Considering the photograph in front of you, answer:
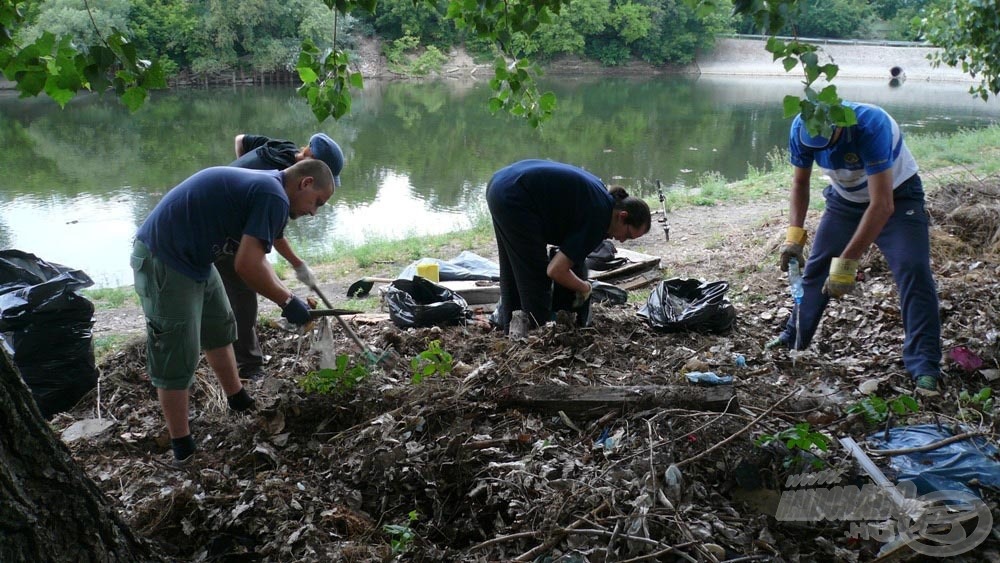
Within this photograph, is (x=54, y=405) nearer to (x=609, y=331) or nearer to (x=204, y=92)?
(x=609, y=331)

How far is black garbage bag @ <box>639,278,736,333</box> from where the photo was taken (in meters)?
4.44

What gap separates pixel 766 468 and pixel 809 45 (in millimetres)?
1356

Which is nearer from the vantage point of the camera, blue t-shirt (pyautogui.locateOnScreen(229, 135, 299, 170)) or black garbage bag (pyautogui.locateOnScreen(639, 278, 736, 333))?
blue t-shirt (pyautogui.locateOnScreen(229, 135, 299, 170))

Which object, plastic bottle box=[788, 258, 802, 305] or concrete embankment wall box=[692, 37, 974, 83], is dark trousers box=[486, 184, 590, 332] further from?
concrete embankment wall box=[692, 37, 974, 83]

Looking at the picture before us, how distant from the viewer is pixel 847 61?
4216 cm

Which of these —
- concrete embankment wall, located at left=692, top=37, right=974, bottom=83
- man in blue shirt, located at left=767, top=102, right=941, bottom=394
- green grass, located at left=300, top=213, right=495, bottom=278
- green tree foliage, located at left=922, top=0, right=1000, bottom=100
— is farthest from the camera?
concrete embankment wall, located at left=692, top=37, right=974, bottom=83

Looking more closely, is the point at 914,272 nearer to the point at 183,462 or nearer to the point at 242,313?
the point at 183,462

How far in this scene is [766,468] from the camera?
2.39 meters

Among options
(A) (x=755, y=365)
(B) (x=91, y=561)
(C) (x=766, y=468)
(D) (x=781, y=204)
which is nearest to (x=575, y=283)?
(A) (x=755, y=365)

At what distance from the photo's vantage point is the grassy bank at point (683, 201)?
7.40 m

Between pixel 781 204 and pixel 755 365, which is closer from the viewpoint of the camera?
pixel 755 365

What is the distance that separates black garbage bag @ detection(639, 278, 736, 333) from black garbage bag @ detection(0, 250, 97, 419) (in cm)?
334

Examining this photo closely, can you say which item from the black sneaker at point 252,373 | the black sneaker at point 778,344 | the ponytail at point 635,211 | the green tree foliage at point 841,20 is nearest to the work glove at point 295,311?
the black sneaker at point 252,373

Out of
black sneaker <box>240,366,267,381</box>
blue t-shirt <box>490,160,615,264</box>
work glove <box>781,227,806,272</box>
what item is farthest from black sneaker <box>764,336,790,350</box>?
black sneaker <box>240,366,267,381</box>
